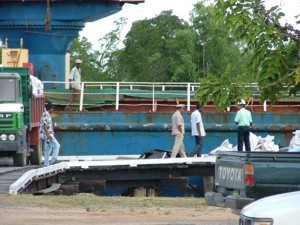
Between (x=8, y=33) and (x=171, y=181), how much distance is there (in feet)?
33.4

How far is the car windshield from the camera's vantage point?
27734 millimetres

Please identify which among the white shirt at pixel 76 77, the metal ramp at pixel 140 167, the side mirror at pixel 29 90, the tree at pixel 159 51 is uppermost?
the tree at pixel 159 51

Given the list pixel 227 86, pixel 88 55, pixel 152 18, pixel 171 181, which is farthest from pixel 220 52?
pixel 227 86

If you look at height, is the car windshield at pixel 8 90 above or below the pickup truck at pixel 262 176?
above

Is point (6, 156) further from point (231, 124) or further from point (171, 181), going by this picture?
point (231, 124)

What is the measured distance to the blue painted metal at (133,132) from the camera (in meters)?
33.8

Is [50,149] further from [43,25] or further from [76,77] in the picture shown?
[43,25]

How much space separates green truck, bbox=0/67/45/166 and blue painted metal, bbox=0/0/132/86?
7.90 m

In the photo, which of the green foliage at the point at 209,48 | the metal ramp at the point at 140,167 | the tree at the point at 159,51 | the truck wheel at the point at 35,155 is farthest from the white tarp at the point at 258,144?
the green foliage at the point at 209,48

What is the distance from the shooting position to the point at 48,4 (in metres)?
36.0

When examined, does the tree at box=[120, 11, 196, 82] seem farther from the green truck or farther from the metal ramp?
the green truck

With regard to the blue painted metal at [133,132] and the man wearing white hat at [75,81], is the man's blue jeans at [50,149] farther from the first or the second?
the man wearing white hat at [75,81]

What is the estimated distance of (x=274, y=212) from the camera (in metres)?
11.2

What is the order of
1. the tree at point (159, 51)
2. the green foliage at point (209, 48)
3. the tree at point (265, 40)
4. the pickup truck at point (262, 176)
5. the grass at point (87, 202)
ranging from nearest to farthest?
the pickup truck at point (262, 176), the tree at point (265, 40), the grass at point (87, 202), the tree at point (159, 51), the green foliage at point (209, 48)
